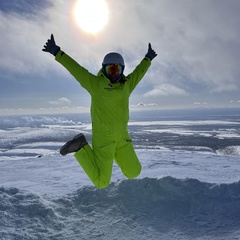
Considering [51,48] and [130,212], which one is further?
[130,212]

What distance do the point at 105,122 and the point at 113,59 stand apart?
0.83 metres

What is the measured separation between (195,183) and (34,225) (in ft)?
12.1

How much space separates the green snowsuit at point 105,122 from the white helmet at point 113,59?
21 centimetres

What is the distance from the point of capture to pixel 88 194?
19.7ft

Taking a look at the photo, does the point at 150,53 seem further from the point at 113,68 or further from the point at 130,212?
the point at 130,212

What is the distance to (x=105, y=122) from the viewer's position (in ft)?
11.8

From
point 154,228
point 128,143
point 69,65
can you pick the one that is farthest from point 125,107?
point 154,228

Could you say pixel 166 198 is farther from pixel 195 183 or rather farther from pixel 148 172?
pixel 148 172

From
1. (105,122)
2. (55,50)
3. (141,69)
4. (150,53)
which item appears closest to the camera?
(55,50)

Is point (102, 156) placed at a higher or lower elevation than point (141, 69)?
lower

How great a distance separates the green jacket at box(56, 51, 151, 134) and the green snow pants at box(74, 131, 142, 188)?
0.13 meters

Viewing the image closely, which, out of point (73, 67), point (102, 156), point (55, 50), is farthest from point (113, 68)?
point (102, 156)

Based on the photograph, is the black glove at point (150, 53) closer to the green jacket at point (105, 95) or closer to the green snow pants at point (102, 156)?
the green jacket at point (105, 95)

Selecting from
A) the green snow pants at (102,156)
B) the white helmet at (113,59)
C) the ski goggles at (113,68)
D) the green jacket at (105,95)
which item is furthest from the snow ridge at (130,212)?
the white helmet at (113,59)
